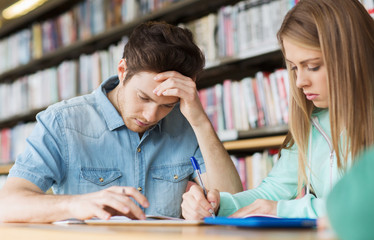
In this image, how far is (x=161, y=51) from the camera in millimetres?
1258

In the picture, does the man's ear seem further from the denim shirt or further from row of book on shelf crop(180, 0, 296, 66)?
→ row of book on shelf crop(180, 0, 296, 66)

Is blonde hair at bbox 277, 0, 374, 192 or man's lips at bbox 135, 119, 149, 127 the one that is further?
man's lips at bbox 135, 119, 149, 127

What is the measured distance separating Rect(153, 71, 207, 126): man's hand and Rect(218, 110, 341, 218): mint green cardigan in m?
0.29

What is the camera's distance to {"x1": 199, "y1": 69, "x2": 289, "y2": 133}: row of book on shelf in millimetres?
1923

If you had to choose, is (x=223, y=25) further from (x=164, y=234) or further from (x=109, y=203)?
(x=164, y=234)

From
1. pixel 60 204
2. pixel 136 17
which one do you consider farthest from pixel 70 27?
pixel 60 204

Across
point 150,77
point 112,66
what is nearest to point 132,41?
point 150,77

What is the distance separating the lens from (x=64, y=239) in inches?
21.6

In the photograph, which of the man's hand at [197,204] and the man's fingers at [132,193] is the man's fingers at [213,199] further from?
the man's fingers at [132,193]

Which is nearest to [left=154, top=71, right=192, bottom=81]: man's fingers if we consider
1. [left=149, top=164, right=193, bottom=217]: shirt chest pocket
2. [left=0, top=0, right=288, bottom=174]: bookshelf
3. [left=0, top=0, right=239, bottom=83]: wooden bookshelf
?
[left=149, top=164, right=193, bottom=217]: shirt chest pocket

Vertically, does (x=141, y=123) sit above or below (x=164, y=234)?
above

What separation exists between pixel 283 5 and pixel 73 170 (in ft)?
3.85

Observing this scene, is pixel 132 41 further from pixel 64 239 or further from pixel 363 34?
pixel 64 239

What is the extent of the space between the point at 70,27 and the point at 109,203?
2370 mm
